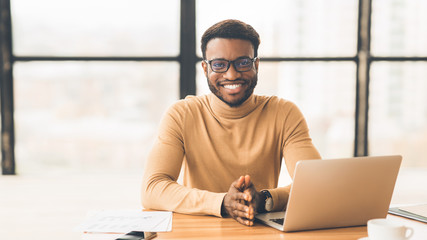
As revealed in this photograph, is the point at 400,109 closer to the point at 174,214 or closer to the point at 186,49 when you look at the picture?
the point at 186,49

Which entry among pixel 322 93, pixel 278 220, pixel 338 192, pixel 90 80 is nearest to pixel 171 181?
pixel 278 220

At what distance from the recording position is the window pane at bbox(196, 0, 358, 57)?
396 centimetres

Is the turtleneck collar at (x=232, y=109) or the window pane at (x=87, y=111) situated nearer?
the turtleneck collar at (x=232, y=109)

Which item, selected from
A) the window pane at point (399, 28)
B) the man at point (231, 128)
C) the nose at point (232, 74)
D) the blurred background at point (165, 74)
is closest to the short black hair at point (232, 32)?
the man at point (231, 128)

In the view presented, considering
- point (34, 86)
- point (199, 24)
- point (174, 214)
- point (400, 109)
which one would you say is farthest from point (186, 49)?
point (174, 214)

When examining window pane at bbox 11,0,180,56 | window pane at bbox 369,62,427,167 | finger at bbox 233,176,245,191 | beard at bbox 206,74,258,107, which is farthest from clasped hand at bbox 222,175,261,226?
window pane at bbox 369,62,427,167

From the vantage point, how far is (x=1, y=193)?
328cm

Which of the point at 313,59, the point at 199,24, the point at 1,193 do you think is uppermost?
the point at 199,24

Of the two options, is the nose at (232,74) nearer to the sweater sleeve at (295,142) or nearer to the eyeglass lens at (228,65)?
the eyeglass lens at (228,65)

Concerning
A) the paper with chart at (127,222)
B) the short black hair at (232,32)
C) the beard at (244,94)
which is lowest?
the paper with chart at (127,222)

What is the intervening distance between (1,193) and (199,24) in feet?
6.83

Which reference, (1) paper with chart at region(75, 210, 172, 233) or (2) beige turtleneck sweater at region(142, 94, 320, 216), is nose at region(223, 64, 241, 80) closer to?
(2) beige turtleneck sweater at region(142, 94, 320, 216)

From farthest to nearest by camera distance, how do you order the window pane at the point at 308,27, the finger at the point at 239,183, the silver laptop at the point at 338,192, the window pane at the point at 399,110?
the window pane at the point at 399,110 → the window pane at the point at 308,27 → the finger at the point at 239,183 → the silver laptop at the point at 338,192

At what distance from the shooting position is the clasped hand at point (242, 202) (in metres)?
1.31
